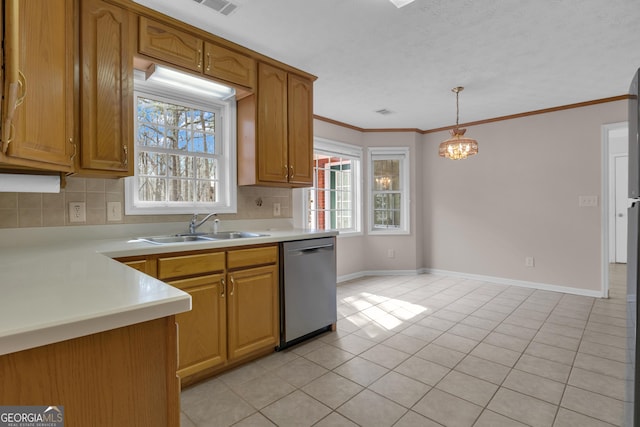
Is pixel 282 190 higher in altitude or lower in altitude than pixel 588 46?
lower

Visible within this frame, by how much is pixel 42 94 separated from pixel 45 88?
3 cm

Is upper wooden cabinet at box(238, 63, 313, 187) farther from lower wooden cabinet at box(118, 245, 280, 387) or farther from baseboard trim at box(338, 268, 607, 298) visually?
baseboard trim at box(338, 268, 607, 298)

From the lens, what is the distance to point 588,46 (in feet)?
8.45

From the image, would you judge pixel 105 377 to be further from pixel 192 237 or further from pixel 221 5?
pixel 221 5

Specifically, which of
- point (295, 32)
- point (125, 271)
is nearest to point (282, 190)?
point (295, 32)

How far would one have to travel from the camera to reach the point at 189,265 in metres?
1.96

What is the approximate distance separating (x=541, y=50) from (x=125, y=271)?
3350mm

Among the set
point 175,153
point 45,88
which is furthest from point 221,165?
point 45,88

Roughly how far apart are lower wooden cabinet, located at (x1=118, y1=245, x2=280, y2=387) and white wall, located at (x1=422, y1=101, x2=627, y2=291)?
12.0ft

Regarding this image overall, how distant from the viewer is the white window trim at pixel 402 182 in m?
5.21

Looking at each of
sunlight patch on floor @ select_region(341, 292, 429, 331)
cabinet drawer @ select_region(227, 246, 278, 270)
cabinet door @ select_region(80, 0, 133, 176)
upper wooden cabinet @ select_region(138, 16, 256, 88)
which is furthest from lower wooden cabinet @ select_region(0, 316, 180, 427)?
sunlight patch on floor @ select_region(341, 292, 429, 331)

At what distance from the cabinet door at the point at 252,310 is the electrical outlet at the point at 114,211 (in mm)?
954

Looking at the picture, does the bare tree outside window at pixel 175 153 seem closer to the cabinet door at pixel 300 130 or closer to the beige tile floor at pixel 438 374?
the cabinet door at pixel 300 130

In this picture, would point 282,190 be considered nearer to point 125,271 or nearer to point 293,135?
point 293,135
